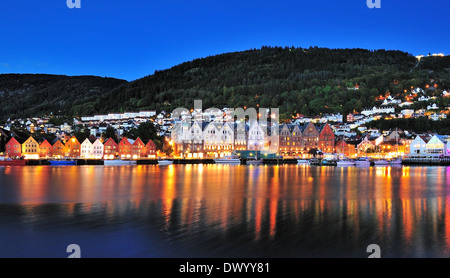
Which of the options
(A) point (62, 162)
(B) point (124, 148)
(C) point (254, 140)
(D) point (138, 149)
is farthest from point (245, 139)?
(A) point (62, 162)

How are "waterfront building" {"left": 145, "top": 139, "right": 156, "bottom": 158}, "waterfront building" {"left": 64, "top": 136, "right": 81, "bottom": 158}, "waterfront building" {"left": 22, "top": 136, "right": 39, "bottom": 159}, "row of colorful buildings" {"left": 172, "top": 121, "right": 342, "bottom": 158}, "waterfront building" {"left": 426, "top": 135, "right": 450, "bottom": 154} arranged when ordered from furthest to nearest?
1. "waterfront building" {"left": 426, "top": 135, "right": 450, "bottom": 154}
2. "row of colorful buildings" {"left": 172, "top": 121, "right": 342, "bottom": 158}
3. "waterfront building" {"left": 64, "top": 136, "right": 81, "bottom": 158}
4. "waterfront building" {"left": 145, "top": 139, "right": 156, "bottom": 158}
5. "waterfront building" {"left": 22, "top": 136, "right": 39, "bottom": 159}

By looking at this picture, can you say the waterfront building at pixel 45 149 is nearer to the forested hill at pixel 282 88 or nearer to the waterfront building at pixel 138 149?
the waterfront building at pixel 138 149

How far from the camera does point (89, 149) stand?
83.1 metres

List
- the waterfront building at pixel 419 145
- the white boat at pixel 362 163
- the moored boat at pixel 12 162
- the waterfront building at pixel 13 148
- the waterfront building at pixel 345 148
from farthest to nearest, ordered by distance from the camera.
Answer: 1. the waterfront building at pixel 345 148
2. the waterfront building at pixel 419 145
3. the waterfront building at pixel 13 148
4. the white boat at pixel 362 163
5. the moored boat at pixel 12 162

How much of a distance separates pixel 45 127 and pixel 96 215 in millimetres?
147405

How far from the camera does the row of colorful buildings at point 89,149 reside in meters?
79.8

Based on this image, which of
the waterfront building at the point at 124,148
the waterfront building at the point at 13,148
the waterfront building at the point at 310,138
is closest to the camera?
the waterfront building at the point at 13,148

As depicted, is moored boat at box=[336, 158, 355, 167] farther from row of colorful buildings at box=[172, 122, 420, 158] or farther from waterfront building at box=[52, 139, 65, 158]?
waterfront building at box=[52, 139, 65, 158]

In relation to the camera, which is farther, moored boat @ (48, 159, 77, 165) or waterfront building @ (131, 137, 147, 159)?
waterfront building @ (131, 137, 147, 159)

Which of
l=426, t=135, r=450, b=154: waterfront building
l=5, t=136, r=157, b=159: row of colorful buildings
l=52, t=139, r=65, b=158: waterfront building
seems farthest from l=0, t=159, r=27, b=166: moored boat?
l=426, t=135, r=450, b=154: waterfront building

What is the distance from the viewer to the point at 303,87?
16650 cm

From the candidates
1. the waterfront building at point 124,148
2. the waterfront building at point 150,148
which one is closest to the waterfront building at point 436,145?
the waterfront building at point 150,148

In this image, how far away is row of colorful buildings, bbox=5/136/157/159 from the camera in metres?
79.8

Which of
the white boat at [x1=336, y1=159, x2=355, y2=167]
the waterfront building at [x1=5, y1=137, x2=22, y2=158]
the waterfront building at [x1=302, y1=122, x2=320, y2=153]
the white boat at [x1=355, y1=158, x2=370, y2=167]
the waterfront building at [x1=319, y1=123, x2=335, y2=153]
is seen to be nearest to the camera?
the white boat at [x1=336, y1=159, x2=355, y2=167]
